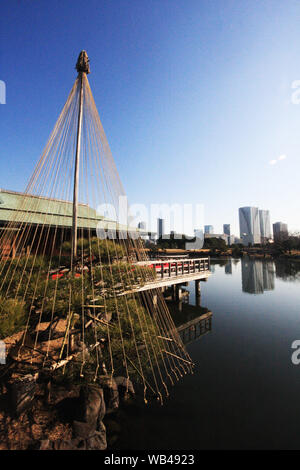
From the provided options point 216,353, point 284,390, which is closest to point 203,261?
point 216,353

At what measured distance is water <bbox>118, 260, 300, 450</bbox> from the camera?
14.4 ft

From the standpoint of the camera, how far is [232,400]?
555 centimetres

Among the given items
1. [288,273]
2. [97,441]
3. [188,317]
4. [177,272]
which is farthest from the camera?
[288,273]

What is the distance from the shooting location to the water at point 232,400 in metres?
4.38

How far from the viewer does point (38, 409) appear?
403 cm

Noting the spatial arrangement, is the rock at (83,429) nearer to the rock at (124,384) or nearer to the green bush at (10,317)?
the rock at (124,384)

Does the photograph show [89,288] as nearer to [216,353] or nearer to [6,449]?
[6,449]

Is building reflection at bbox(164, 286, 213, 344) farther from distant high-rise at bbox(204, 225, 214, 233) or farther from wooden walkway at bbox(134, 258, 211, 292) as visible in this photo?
distant high-rise at bbox(204, 225, 214, 233)

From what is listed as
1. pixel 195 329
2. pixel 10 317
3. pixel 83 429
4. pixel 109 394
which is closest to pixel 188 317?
pixel 195 329

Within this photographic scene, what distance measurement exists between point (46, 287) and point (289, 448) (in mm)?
6081

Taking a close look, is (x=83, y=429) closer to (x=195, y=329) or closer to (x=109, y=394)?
(x=109, y=394)

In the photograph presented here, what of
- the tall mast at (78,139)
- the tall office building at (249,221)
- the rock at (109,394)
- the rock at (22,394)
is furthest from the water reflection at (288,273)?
the tall office building at (249,221)

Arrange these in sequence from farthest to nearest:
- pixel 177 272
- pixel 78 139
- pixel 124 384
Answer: pixel 177 272 → pixel 124 384 → pixel 78 139
